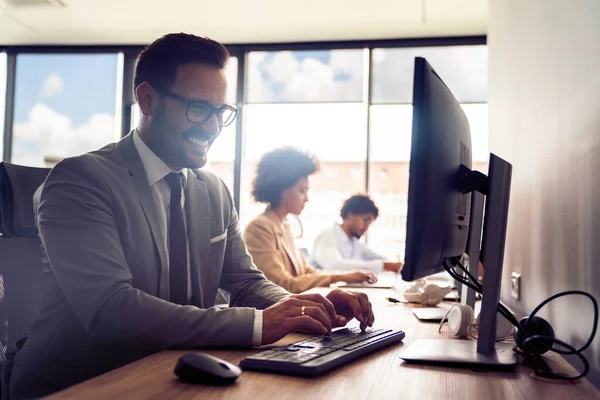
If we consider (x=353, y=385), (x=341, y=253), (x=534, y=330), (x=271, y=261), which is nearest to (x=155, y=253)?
(x=353, y=385)

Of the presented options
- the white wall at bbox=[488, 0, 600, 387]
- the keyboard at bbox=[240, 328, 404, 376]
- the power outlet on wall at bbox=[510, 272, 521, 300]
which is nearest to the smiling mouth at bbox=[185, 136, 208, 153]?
the keyboard at bbox=[240, 328, 404, 376]

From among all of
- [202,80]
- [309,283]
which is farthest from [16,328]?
[309,283]

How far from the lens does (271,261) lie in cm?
285

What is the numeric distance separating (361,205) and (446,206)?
357cm

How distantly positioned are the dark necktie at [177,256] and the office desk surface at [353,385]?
474mm

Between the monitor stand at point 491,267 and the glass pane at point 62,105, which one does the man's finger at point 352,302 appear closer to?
the monitor stand at point 491,267

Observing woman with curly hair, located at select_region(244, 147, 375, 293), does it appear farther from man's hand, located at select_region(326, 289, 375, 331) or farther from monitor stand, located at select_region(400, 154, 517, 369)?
monitor stand, located at select_region(400, 154, 517, 369)

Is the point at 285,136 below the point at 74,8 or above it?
below

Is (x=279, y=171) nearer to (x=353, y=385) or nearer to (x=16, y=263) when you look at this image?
(x=16, y=263)

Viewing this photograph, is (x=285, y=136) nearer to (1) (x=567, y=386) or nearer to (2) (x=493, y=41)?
(2) (x=493, y=41)

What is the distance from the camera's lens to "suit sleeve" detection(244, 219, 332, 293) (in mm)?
2793

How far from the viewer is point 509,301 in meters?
2.05

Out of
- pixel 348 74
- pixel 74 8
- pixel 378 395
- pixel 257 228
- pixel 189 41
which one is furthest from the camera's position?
pixel 348 74

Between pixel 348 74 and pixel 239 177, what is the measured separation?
1385mm
